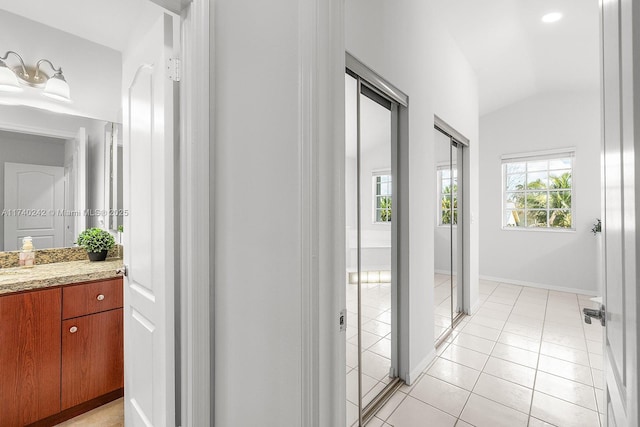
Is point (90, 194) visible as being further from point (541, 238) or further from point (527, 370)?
point (541, 238)

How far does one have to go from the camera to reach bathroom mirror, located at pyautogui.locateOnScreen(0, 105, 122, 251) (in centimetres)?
192

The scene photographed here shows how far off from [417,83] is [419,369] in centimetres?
221

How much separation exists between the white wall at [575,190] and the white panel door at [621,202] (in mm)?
4752

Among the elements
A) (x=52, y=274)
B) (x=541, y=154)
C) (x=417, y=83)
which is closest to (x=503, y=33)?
(x=417, y=83)

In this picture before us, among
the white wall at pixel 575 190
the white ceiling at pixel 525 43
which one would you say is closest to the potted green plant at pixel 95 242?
the white ceiling at pixel 525 43

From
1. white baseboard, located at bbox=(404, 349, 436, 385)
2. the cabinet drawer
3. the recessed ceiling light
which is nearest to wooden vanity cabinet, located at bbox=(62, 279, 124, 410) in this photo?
the cabinet drawer

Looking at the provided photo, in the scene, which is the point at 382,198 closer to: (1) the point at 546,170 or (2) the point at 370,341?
(2) the point at 370,341

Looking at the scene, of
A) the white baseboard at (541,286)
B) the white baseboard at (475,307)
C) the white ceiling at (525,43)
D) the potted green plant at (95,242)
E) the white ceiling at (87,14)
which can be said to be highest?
the white ceiling at (525,43)

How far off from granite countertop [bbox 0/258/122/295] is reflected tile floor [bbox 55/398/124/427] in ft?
2.75

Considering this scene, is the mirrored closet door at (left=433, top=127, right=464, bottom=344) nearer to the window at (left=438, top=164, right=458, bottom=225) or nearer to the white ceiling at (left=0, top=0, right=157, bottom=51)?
the window at (left=438, top=164, right=458, bottom=225)

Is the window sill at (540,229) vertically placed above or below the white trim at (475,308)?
above

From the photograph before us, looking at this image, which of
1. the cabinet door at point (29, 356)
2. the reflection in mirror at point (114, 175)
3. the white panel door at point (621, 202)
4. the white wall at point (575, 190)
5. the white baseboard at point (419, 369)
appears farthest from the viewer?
the white wall at point (575, 190)

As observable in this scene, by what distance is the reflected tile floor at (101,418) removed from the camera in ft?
5.70

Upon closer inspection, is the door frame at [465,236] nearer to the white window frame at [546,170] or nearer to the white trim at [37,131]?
the white window frame at [546,170]
